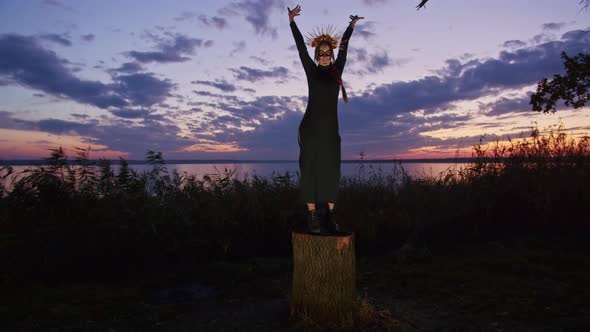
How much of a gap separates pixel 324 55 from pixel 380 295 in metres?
2.95

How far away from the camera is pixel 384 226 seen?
24.9ft

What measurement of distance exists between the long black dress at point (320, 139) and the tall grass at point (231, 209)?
2681 millimetres

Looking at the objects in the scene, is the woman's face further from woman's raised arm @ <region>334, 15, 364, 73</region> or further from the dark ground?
the dark ground

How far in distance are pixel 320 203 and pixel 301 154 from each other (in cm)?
55

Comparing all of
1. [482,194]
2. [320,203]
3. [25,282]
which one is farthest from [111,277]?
[482,194]

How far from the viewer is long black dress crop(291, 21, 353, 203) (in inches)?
162

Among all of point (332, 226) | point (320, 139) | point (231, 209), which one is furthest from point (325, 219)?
point (231, 209)

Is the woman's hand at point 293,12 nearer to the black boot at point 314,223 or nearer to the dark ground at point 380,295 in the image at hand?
the black boot at point 314,223

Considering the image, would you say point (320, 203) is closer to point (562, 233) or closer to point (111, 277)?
point (111, 277)

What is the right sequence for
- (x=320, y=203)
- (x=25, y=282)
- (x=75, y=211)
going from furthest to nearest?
(x=75, y=211), (x=25, y=282), (x=320, y=203)

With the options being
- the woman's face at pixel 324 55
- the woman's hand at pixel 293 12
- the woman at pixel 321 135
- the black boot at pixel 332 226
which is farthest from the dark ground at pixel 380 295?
the woman's hand at pixel 293 12

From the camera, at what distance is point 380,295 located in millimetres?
5016

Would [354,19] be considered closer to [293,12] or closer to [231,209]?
[293,12]

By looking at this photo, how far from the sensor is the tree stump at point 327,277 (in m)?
3.83
